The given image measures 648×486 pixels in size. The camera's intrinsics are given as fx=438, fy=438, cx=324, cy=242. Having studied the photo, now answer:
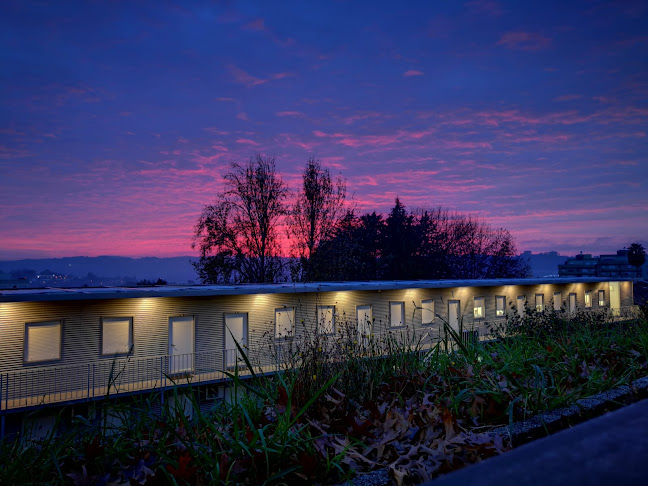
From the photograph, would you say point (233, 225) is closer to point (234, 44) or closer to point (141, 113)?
point (141, 113)

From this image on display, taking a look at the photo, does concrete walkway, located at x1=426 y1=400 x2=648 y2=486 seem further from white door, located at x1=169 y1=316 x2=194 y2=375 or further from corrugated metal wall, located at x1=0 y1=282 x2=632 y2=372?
white door, located at x1=169 y1=316 x2=194 y2=375

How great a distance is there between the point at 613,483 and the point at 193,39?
1892 centimetres

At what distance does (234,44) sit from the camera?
16344 mm

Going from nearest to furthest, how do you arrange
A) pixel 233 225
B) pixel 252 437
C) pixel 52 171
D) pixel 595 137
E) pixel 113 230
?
pixel 252 437
pixel 595 137
pixel 52 171
pixel 233 225
pixel 113 230

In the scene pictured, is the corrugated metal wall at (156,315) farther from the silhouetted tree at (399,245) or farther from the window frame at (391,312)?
the silhouetted tree at (399,245)

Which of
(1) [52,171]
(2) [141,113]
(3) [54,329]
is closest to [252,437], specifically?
(3) [54,329]

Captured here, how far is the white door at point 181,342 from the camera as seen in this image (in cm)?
1527

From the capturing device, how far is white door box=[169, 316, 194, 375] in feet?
50.1

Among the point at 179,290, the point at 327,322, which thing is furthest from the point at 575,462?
the point at 179,290

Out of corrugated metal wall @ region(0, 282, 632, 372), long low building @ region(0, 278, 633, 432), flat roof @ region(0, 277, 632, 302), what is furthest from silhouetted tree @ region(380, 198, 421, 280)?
long low building @ region(0, 278, 633, 432)

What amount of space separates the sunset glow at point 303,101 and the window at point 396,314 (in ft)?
28.0

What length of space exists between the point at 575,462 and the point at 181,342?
16.2 m

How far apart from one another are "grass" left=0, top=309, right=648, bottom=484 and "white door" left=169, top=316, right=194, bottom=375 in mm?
12421

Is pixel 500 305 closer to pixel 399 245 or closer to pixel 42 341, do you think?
pixel 399 245
